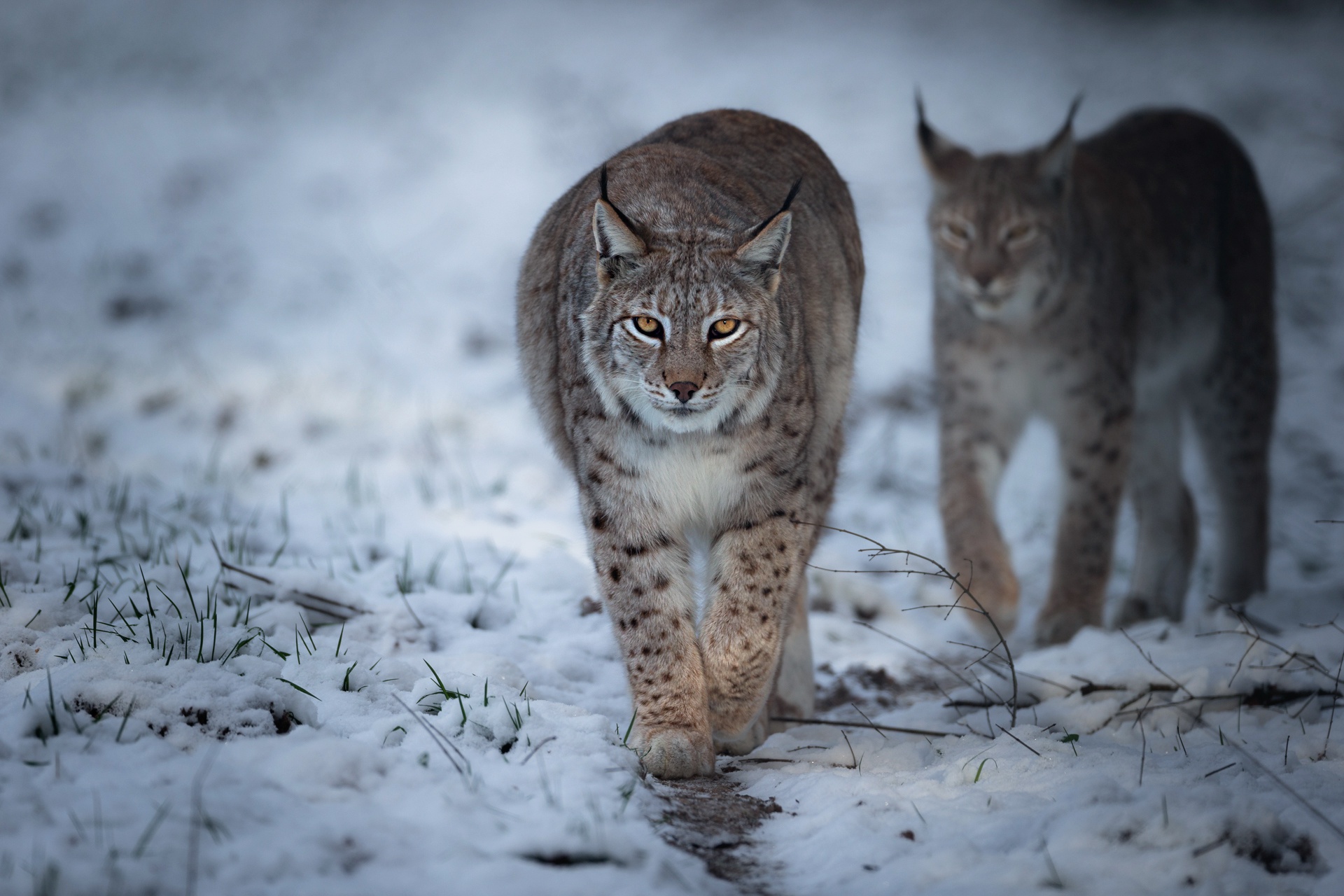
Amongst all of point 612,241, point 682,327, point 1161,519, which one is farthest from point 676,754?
point 1161,519

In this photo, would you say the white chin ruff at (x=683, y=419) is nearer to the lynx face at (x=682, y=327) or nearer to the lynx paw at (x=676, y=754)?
the lynx face at (x=682, y=327)

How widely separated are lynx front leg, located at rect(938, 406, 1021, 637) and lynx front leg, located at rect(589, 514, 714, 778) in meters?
2.29

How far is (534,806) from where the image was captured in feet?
6.95

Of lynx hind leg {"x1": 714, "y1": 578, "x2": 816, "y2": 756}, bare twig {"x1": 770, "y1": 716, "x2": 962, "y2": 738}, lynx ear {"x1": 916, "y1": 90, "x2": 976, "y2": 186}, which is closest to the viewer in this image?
bare twig {"x1": 770, "y1": 716, "x2": 962, "y2": 738}

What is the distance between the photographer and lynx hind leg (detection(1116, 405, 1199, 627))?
579cm

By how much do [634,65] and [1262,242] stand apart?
6236 millimetres

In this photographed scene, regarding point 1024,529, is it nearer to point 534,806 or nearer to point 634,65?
point 534,806

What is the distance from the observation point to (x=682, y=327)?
9.28ft

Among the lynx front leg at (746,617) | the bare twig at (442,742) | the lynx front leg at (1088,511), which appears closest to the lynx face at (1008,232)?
the lynx front leg at (1088,511)

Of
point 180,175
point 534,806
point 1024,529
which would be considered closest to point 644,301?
point 534,806

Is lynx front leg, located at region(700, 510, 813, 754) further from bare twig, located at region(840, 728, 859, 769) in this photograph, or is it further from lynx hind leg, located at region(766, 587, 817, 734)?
lynx hind leg, located at region(766, 587, 817, 734)

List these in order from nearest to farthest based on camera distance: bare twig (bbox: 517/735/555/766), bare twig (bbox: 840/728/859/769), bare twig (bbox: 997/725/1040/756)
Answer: bare twig (bbox: 517/735/555/766), bare twig (bbox: 997/725/1040/756), bare twig (bbox: 840/728/859/769)

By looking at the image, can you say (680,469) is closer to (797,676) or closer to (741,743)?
(741,743)

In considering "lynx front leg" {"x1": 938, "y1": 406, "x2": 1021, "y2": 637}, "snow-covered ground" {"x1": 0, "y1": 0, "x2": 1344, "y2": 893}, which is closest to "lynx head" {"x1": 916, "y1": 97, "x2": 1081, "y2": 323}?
"lynx front leg" {"x1": 938, "y1": 406, "x2": 1021, "y2": 637}
